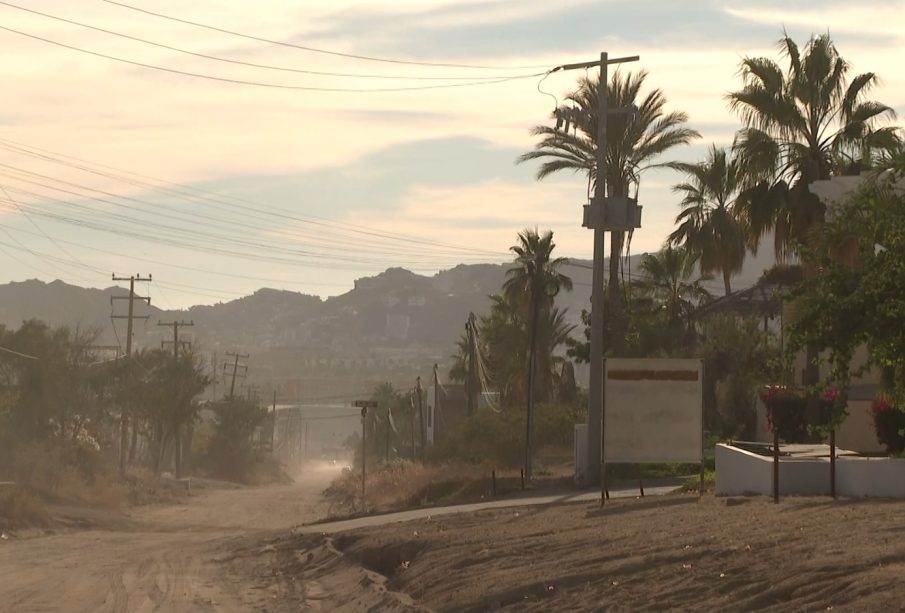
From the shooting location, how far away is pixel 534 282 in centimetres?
4662

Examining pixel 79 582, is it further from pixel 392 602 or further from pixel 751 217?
pixel 751 217

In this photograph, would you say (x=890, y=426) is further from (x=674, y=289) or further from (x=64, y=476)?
(x=64, y=476)

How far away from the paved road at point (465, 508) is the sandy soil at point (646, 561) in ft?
13.7

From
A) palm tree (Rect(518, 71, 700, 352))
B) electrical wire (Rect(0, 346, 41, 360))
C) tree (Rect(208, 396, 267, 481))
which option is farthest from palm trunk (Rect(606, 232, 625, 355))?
tree (Rect(208, 396, 267, 481))

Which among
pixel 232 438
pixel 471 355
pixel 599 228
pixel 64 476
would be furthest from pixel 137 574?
pixel 232 438

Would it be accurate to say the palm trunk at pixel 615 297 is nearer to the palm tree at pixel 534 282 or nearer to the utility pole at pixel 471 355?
the palm tree at pixel 534 282

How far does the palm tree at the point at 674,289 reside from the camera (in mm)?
51625

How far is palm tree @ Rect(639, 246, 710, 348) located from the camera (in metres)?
51.6

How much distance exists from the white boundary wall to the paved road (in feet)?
14.0

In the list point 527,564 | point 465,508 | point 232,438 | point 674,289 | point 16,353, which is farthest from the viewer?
point 232,438

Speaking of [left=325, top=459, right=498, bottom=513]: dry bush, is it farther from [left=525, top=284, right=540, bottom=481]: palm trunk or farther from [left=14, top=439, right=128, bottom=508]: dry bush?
[left=14, top=439, right=128, bottom=508]: dry bush

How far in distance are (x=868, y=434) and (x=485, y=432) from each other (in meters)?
26.2

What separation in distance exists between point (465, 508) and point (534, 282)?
18.5 m

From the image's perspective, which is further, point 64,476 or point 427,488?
point 64,476
